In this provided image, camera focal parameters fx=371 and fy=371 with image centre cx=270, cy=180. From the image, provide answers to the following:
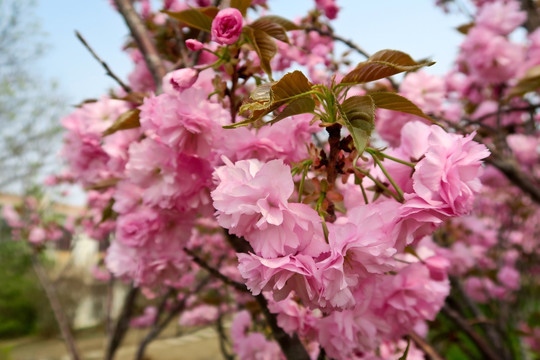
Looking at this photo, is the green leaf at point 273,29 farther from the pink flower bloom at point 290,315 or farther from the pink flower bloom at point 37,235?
the pink flower bloom at point 37,235

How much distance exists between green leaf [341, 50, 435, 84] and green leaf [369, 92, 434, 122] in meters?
0.02

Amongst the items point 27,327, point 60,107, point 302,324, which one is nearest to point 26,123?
point 60,107

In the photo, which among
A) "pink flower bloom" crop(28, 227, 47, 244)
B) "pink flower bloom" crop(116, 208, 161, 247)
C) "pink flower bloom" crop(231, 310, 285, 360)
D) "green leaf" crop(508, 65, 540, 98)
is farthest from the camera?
"pink flower bloom" crop(28, 227, 47, 244)

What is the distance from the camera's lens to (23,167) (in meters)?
9.40

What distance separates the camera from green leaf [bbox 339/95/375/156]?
16.9 inches

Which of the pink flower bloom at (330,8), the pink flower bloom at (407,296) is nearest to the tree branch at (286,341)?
the pink flower bloom at (407,296)

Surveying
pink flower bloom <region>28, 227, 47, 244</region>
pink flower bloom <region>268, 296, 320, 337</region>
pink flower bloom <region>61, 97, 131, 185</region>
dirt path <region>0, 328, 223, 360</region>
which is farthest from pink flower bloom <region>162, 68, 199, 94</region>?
dirt path <region>0, 328, 223, 360</region>

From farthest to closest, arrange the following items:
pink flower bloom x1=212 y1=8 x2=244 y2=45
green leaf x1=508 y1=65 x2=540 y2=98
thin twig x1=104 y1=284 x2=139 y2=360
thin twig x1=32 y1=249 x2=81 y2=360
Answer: thin twig x1=32 y1=249 x2=81 y2=360, thin twig x1=104 y1=284 x2=139 y2=360, green leaf x1=508 y1=65 x2=540 y2=98, pink flower bloom x1=212 y1=8 x2=244 y2=45

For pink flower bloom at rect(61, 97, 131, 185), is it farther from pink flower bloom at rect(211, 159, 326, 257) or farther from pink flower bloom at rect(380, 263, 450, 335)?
pink flower bloom at rect(380, 263, 450, 335)

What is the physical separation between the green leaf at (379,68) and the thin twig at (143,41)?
63 centimetres

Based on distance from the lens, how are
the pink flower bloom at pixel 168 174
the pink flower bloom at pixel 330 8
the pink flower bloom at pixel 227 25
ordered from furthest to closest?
the pink flower bloom at pixel 330 8 → the pink flower bloom at pixel 168 174 → the pink flower bloom at pixel 227 25

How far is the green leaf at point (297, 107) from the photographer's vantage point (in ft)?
1.47

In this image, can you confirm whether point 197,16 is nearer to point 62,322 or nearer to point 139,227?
point 139,227

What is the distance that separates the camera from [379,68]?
1.53 ft
